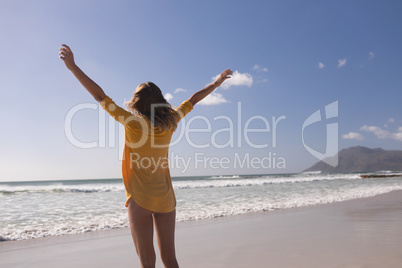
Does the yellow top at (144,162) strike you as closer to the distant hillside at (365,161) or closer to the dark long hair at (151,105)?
the dark long hair at (151,105)

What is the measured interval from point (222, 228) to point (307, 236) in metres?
1.92

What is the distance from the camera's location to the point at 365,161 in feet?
455

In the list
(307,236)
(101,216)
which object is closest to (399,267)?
(307,236)

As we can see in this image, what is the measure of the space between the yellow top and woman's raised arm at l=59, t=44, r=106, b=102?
0.15 metres

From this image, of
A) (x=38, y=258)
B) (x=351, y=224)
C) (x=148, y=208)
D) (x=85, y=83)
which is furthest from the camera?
(x=351, y=224)

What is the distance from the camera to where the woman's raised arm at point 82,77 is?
1.71 metres

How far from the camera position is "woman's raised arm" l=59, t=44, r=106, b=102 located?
67.2 inches

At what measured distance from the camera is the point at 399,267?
372cm

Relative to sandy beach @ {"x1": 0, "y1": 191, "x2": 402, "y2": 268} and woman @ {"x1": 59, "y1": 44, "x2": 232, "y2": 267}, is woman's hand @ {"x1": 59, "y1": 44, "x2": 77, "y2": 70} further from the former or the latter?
sandy beach @ {"x1": 0, "y1": 191, "x2": 402, "y2": 268}

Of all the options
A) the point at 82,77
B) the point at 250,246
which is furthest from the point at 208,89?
the point at 250,246

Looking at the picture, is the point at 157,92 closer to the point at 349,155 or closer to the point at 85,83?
the point at 85,83

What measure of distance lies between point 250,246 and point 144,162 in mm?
3789

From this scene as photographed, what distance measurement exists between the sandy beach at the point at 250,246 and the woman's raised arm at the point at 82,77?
325 centimetres

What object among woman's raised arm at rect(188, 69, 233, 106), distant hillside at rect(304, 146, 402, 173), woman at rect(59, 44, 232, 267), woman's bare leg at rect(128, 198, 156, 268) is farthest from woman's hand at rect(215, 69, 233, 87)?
distant hillside at rect(304, 146, 402, 173)
